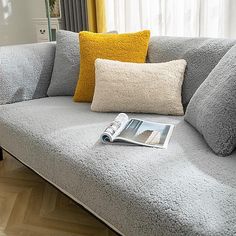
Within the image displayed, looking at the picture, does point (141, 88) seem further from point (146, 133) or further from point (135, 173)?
point (135, 173)

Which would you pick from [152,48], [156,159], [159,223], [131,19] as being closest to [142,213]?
[159,223]

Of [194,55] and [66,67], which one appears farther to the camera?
[66,67]

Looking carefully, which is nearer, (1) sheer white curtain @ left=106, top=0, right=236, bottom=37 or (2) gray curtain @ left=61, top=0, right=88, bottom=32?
(1) sheer white curtain @ left=106, top=0, right=236, bottom=37

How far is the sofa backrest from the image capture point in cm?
208

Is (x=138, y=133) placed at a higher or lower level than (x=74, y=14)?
lower

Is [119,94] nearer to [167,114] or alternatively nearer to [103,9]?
[167,114]

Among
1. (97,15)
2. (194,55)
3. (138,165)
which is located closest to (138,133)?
(138,165)

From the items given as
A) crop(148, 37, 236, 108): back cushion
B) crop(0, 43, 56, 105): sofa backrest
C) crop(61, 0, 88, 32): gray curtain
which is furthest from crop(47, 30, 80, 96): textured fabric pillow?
crop(61, 0, 88, 32): gray curtain

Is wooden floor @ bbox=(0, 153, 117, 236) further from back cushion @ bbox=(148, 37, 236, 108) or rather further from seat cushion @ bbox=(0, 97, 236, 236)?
back cushion @ bbox=(148, 37, 236, 108)

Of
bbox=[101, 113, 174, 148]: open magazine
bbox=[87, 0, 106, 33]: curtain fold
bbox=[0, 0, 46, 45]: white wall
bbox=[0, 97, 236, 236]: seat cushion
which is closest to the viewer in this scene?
bbox=[0, 97, 236, 236]: seat cushion

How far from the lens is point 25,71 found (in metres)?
2.15

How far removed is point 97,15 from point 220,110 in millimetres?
2080

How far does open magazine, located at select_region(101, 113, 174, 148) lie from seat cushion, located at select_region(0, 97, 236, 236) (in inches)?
1.3

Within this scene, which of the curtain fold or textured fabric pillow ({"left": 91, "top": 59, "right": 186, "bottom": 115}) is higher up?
the curtain fold
